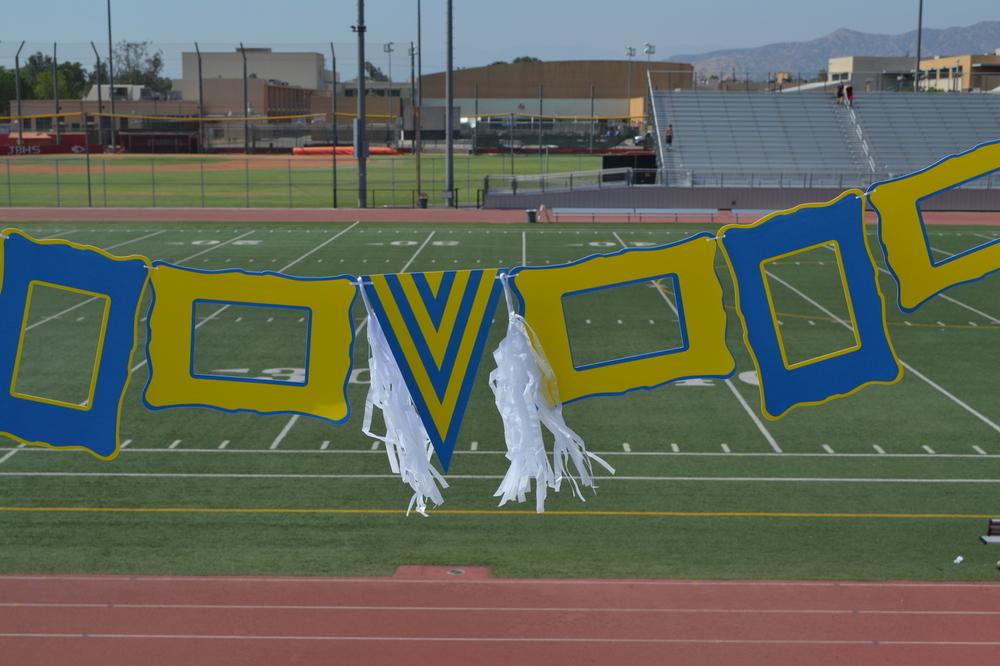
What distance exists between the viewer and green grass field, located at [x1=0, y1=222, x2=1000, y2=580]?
12648 millimetres

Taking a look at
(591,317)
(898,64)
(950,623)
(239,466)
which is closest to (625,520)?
(950,623)

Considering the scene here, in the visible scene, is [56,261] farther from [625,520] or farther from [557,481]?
[625,520]

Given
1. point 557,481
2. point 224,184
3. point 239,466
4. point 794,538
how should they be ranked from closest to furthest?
point 557,481 → point 794,538 → point 239,466 → point 224,184

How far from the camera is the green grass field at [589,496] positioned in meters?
12.6

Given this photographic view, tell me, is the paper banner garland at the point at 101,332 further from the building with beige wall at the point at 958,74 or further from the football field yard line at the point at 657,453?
the building with beige wall at the point at 958,74

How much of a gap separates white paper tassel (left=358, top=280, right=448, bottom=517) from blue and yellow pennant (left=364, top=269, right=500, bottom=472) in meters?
0.07

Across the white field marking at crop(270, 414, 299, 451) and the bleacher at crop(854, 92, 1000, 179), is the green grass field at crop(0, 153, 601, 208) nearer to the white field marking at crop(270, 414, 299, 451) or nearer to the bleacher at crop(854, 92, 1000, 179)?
the bleacher at crop(854, 92, 1000, 179)

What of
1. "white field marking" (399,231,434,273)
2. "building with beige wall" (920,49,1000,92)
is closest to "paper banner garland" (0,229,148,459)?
"white field marking" (399,231,434,273)

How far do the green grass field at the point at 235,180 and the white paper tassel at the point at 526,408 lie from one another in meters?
42.0

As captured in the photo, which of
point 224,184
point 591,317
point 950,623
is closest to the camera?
point 950,623

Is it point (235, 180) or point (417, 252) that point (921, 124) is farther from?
point (235, 180)

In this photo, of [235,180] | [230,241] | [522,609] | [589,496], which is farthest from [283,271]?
[235,180]

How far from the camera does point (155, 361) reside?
8562mm

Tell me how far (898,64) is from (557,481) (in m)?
145
